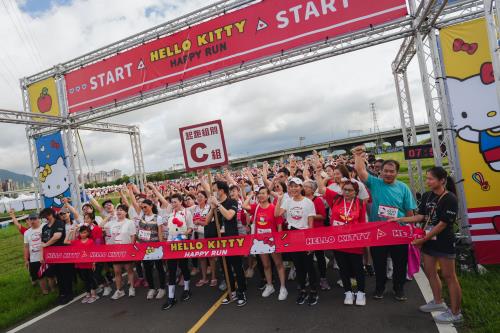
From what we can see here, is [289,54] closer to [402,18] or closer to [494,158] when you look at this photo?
[402,18]

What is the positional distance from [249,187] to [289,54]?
329 centimetres

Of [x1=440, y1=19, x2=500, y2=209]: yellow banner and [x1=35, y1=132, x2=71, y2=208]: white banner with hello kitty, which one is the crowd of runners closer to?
[x1=440, y1=19, x2=500, y2=209]: yellow banner

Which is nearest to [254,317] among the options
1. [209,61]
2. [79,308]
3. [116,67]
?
[79,308]

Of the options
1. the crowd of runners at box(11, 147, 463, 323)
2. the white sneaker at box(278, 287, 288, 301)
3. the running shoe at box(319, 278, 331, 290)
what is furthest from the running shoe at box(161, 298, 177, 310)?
the running shoe at box(319, 278, 331, 290)

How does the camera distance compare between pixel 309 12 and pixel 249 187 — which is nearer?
pixel 309 12

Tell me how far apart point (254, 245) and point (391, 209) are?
2.12m

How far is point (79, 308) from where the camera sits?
5523 mm

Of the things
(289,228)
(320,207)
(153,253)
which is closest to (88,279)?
(153,253)

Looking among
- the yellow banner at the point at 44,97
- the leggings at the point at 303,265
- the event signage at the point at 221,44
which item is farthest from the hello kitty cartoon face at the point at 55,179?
the leggings at the point at 303,265

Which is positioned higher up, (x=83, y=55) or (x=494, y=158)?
(x=83, y=55)

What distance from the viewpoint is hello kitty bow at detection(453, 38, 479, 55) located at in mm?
5172

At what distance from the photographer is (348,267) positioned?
4531mm

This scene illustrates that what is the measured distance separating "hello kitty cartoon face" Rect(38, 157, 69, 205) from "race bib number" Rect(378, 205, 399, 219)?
978 centimetres

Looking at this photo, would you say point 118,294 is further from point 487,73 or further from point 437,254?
point 487,73
